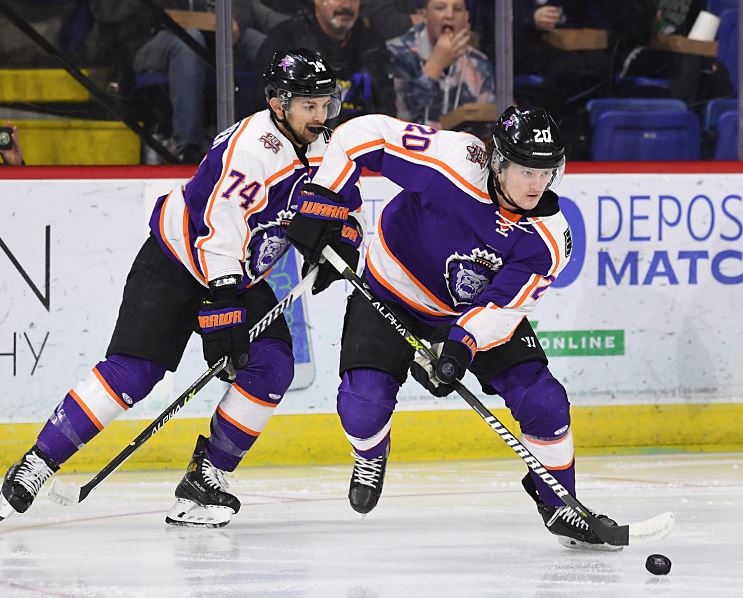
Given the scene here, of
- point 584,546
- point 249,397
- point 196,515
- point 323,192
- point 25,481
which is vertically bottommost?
point 196,515

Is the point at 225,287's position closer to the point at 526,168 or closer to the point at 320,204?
the point at 320,204

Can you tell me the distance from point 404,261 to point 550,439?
0.54 m

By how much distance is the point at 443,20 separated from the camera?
4.76 m

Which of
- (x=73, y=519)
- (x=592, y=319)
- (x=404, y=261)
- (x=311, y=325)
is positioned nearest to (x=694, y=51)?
(x=592, y=319)

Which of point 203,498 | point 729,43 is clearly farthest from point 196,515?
point 729,43

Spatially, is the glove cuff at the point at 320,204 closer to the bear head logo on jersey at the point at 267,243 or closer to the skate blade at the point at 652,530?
the bear head logo on jersey at the point at 267,243

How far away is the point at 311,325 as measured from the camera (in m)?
4.52

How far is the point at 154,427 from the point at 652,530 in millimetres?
1197

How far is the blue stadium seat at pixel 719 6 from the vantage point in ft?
16.0

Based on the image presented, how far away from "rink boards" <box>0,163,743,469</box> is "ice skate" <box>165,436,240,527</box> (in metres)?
0.97

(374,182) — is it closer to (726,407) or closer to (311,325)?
(311,325)

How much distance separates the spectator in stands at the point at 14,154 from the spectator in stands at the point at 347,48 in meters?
0.81

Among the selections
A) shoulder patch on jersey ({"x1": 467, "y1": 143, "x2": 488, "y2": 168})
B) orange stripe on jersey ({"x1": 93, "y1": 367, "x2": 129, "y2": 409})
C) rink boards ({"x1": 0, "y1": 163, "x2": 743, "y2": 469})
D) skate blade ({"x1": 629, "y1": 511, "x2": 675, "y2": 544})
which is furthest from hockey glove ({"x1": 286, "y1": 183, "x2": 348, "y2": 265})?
rink boards ({"x1": 0, "y1": 163, "x2": 743, "y2": 469})

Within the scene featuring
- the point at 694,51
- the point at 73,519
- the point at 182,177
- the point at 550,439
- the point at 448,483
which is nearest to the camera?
the point at 550,439
